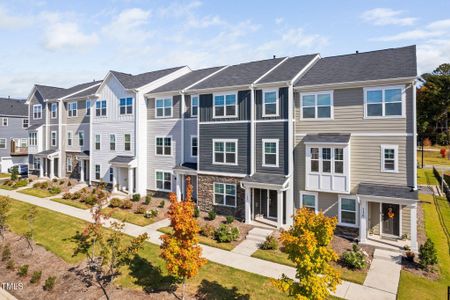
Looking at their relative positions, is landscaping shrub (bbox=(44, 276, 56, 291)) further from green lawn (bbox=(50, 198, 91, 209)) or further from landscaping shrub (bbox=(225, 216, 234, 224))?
green lawn (bbox=(50, 198, 91, 209))

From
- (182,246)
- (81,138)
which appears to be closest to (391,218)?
(182,246)

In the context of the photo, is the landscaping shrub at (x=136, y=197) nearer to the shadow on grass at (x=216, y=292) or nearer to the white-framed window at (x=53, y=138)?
the shadow on grass at (x=216, y=292)

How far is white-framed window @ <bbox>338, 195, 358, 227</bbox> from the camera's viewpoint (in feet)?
60.3

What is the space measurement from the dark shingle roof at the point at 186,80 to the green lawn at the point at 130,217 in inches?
447

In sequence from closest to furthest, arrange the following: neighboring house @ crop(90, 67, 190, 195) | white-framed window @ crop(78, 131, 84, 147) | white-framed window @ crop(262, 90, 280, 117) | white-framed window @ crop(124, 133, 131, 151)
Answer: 1. white-framed window @ crop(262, 90, 280, 117)
2. neighboring house @ crop(90, 67, 190, 195)
3. white-framed window @ crop(124, 133, 131, 151)
4. white-framed window @ crop(78, 131, 84, 147)

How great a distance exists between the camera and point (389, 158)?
57.7 ft

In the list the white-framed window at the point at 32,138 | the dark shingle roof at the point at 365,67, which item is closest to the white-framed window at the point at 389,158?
the dark shingle roof at the point at 365,67

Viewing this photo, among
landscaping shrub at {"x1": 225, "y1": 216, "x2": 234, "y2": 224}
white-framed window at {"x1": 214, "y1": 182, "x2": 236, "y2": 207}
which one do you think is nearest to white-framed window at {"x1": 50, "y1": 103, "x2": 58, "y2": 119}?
white-framed window at {"x1": 214, "y1": 182, "x2": 236, "y2": 207}

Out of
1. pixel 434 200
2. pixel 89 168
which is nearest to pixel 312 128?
pixel 434 200

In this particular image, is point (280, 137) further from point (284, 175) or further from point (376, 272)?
point (376, 272)

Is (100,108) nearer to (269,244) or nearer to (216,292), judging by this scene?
(269,244)

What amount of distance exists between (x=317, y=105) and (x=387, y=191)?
22.5 ft

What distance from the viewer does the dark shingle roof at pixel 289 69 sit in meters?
20.5

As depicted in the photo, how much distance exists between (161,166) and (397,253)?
64.6 feet
